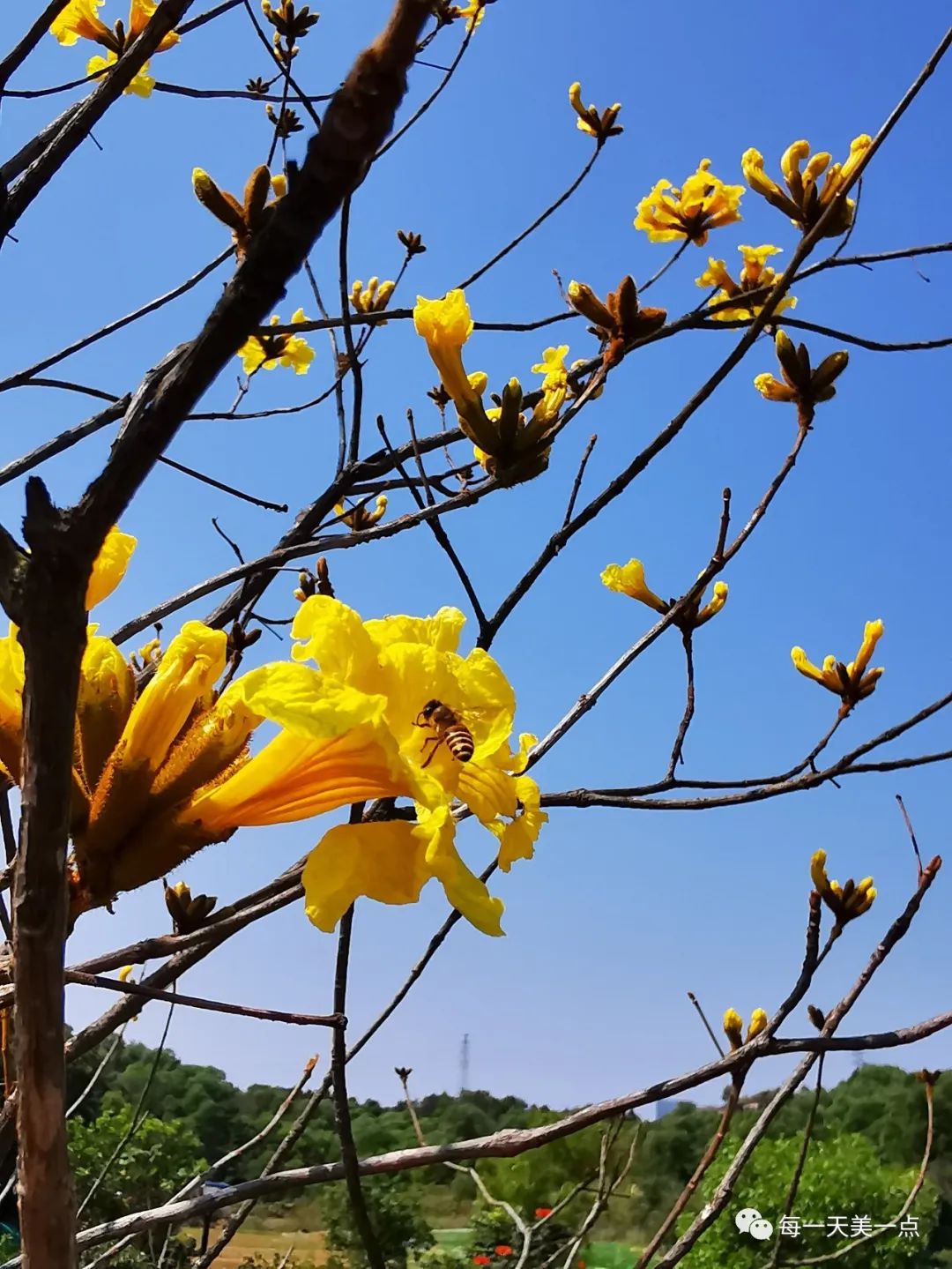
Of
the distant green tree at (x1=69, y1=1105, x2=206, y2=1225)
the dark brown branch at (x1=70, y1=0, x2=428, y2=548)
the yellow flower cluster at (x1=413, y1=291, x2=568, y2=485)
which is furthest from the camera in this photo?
the distant green tree at (x1=69, y1=1105, x2=206, y2=1225)

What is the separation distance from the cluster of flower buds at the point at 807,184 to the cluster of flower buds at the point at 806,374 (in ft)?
0.42

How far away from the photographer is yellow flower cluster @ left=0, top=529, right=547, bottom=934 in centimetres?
48

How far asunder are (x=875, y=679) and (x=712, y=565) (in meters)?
0.61

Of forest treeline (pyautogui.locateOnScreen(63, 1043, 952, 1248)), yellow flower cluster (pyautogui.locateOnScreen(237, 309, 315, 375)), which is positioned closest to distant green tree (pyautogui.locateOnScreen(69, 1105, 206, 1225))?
forest treeline (pyautogui.locateOnScreen(63, 1043, 952, 1248))

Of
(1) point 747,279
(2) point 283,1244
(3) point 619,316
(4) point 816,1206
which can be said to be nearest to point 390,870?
(3) point 619,316

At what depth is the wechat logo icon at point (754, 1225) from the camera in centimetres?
535

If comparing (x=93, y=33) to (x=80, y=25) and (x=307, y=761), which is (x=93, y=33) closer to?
(x=80, y=25)

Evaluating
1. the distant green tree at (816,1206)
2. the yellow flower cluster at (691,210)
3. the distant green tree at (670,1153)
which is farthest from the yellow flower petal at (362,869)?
the distant green tree at (670,1153)

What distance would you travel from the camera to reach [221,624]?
3.72ft

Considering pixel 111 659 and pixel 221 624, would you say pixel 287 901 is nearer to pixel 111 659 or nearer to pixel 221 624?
pixel 111 659

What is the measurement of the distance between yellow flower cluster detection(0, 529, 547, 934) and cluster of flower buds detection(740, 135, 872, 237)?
867mm

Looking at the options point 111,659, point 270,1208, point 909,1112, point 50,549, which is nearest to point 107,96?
point 111,659

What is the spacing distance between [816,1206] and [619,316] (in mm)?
6815

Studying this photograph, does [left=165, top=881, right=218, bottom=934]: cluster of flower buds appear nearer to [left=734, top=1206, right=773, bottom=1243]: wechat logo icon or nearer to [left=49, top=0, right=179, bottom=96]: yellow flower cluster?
[left=49, top=0, right=179, bottom=96]: yellow flower cluster
